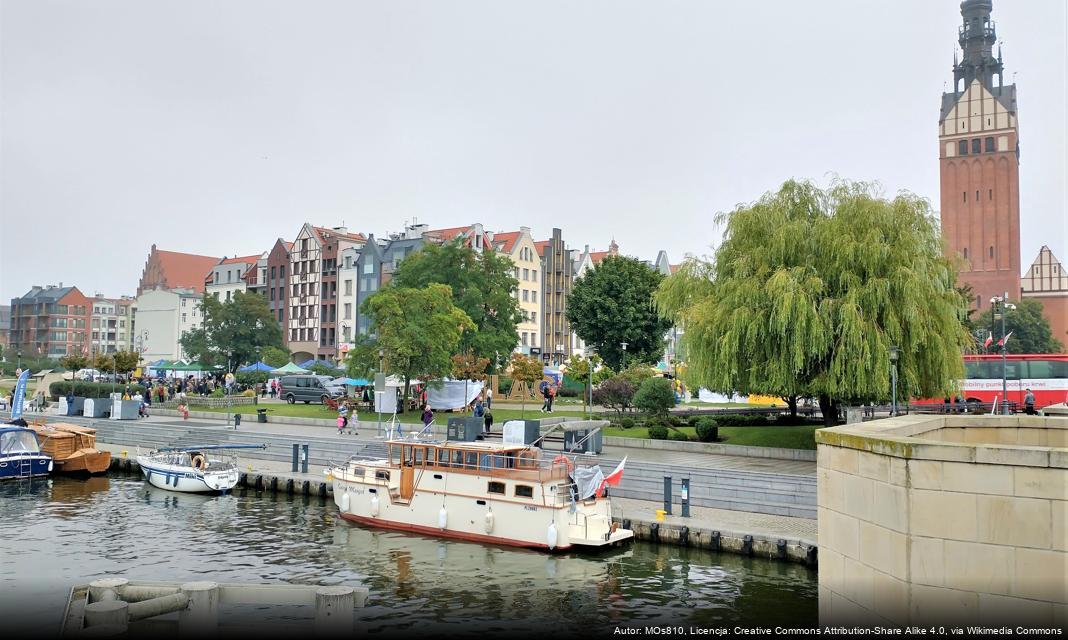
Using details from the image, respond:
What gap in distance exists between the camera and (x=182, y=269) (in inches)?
5217

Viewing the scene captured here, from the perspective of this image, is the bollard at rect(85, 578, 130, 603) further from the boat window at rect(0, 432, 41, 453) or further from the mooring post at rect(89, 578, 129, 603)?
the boat window at rect(0, 432, 41, 453)

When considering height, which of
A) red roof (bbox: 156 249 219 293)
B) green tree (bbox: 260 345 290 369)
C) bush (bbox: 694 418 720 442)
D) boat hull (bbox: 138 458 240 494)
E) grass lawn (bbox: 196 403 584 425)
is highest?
red roof (bbox: 156 249 219 293)

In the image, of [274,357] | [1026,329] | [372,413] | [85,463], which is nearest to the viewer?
[85,463]

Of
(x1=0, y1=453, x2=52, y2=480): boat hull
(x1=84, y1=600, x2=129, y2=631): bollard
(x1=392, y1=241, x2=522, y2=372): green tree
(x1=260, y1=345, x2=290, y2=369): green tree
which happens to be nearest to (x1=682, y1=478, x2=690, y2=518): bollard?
(x1=84, y1=600, x2=129, y2=631): bollard

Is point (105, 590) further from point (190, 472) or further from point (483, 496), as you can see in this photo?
point (190, 472)

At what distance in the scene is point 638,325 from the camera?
232ft

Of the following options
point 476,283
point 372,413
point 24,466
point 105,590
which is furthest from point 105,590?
point 476,283

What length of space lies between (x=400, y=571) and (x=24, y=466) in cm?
2482

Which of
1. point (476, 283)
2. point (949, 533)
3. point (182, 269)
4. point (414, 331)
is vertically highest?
point (182, 269)

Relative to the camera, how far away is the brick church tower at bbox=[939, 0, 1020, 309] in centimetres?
11394

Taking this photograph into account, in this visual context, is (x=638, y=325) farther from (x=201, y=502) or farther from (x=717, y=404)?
(x=201, y=502)

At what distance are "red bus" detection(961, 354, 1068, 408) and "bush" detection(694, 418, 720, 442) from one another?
23686 mm

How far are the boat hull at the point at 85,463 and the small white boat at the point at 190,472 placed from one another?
10.2 ft

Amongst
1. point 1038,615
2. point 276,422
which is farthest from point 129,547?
point 276,422
